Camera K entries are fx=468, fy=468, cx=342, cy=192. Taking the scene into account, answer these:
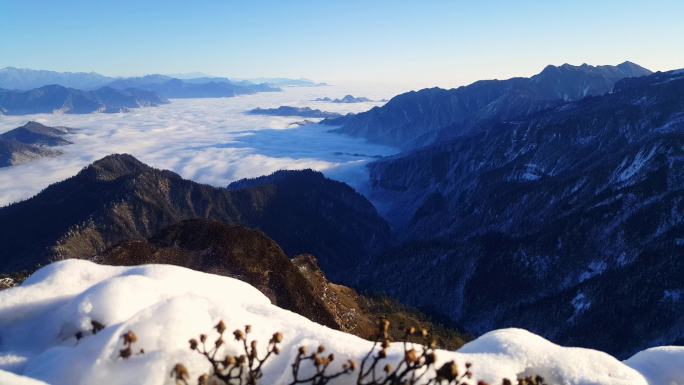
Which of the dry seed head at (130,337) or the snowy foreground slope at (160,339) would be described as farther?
the snowy foreground slope at (160,339)

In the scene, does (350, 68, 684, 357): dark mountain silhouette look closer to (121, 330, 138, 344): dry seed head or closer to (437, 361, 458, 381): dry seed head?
(437, 361, 458, 381): dry seed head

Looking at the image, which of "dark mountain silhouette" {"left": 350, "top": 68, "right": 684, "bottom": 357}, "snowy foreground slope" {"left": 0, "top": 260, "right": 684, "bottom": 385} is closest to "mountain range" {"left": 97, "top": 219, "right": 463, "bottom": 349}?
"snowy foreground slope" {"left": 0, "top": 260, "right": 684, "bottom": 385}

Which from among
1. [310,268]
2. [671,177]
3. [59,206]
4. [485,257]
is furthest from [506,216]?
[59,206]

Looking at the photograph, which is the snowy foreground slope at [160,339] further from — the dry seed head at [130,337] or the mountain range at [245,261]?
the mountain range at [245,261]

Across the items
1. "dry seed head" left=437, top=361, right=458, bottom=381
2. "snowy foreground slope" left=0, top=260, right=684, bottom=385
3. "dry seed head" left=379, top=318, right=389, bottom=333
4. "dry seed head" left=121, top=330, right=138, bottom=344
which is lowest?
"snowy foreground slope" left=0, top=260, right=684, bottom=385

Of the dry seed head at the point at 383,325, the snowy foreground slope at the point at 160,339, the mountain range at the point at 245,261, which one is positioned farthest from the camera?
the mountain range at the point at 245,261

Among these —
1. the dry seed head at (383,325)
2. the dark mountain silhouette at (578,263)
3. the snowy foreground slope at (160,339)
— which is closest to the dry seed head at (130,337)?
the snowy foreground slope at (160,339)

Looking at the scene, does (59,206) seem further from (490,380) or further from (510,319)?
(490,380)

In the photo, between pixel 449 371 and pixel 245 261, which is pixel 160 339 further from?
pixel 245 261
